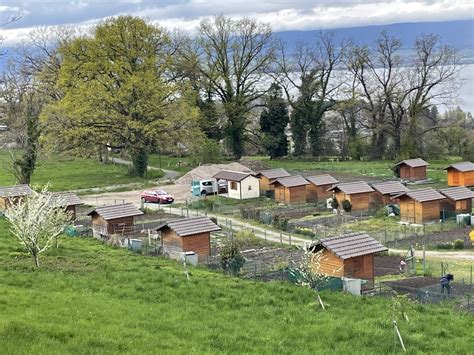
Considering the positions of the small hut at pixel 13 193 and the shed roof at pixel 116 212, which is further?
the small hut at pixel 13 193

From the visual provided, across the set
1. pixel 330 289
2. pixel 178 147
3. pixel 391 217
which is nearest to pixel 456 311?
pixel 330 289

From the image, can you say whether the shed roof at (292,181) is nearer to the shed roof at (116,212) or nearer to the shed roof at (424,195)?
the shed roof at (424,195)

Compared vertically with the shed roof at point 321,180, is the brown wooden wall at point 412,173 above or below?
below

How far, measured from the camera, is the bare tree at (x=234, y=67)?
75.8 m

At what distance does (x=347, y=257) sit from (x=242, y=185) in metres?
26.8

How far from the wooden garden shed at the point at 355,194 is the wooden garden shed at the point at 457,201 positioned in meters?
5.38

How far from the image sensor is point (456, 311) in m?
21.0

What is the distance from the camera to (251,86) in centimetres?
7800

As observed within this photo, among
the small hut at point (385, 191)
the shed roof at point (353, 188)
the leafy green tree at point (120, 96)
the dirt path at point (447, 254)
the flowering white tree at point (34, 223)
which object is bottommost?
the dirt path at point (447, 254)

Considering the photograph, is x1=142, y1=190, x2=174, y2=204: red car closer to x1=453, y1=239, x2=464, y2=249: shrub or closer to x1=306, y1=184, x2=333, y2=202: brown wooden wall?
x1=306, y1=184, x2=333, y2=202: brown wooden wall

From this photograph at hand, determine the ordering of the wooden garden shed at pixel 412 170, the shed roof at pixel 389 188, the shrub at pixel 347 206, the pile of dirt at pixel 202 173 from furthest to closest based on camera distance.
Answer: the pile of dirt at pixel 202 173
the wooden garden shed at pixel 412 170
the shed roof at pixel 389 188
the shrub at pixel 347 206

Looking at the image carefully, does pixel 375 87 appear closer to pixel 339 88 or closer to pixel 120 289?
pixel 339 88

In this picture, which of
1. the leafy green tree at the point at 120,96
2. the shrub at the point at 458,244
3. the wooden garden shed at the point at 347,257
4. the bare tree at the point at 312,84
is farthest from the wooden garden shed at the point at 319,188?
the bare tree at the point at 312,84

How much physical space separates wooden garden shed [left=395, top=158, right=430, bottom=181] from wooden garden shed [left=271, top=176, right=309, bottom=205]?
12045 millimetres
